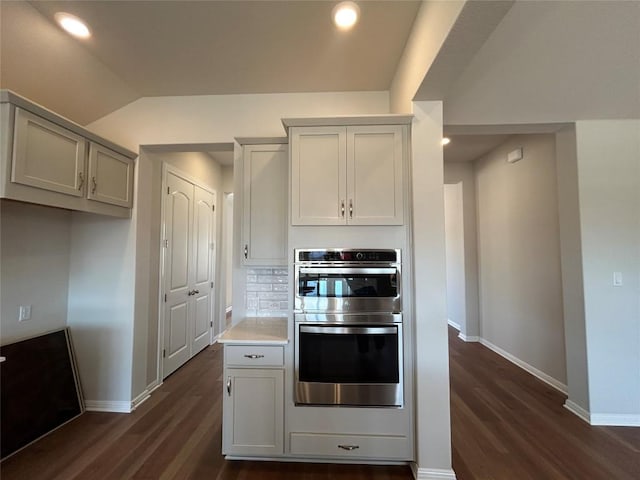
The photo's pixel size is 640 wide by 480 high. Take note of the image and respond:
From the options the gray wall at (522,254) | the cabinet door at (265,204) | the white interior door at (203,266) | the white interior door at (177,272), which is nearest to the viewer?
the cabinet door at (265,204)

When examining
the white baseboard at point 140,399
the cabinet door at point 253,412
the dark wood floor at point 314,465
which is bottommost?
the dark wood floor at point 314,465

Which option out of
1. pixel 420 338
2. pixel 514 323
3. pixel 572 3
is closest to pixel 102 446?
pixel 420 338

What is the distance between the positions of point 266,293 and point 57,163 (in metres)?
1.78

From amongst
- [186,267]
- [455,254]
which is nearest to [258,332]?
[186,267]

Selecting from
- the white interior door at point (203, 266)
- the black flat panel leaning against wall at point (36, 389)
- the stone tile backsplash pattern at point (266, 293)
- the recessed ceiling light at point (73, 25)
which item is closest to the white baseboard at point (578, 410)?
the stone tile backsplash pattern at point (266, 293)

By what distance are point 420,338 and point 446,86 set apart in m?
1.61

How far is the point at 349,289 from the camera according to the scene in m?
1.95

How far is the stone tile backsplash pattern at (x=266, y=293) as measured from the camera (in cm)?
256

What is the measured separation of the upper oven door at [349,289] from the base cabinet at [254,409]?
0.42 m

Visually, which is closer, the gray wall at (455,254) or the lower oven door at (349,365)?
the lower oven door at (349,365)

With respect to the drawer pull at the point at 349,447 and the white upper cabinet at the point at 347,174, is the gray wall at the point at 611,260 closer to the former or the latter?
the white upper cabinet at the point at 347,174

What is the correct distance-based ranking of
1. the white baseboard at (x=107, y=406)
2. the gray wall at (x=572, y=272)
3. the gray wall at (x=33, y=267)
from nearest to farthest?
1. the gray wall at (x=33, y=267)
2. the gray wall at (x=572, y=272)
3. the white baseboard at (x=107, y=406)

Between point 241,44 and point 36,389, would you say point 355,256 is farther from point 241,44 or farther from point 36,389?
point 36,389

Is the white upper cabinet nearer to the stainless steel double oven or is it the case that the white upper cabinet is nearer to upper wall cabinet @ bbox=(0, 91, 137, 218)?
the stainless steel double oven
